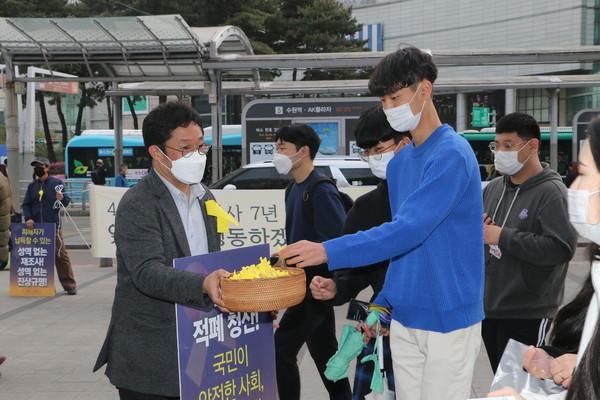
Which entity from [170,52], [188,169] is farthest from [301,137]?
[170,52]

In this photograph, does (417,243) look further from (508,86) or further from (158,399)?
(508,86)

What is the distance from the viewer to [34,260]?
9.94m

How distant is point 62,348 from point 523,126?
4943mm

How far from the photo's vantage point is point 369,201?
3.59 meters

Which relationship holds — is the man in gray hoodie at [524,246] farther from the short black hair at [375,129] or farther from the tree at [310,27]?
the tree at [310,27]

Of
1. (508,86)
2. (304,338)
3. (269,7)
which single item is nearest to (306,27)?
(269,7)

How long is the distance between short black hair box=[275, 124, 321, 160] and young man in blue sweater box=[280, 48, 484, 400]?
75.8 inches

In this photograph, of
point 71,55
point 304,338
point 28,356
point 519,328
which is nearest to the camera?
point 519,328

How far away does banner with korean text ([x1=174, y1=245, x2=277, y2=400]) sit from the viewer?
118 inches

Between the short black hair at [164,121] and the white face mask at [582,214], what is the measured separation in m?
1.84

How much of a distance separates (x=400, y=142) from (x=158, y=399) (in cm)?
162

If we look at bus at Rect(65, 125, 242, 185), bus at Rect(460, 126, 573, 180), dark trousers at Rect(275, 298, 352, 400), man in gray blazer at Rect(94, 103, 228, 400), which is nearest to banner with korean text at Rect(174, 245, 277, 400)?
man in gray blazer at Rect(94, 103, 228, 400)

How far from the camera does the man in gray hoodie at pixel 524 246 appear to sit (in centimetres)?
368

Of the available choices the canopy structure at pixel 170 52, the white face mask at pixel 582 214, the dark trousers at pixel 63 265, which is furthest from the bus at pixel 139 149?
the white face mask at pixel 582 214
